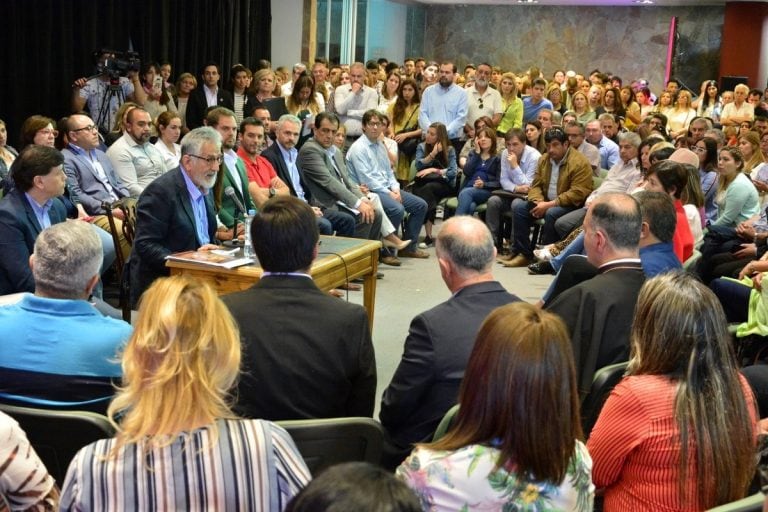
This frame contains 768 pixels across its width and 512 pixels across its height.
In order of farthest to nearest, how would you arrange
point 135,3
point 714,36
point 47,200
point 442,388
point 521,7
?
1. point 521,7
2. point 714,36
3. point 135,3
4. point 47,200
5. point 442,388

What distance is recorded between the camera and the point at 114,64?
7.96 metres

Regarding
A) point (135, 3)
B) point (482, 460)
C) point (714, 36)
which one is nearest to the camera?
point (482, 460)

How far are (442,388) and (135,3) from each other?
27.4ft

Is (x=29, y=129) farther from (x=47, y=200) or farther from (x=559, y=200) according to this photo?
(x=559, y=200)

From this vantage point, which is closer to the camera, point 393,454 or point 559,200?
point 393,454

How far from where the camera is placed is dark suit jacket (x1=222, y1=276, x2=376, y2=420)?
2477mm

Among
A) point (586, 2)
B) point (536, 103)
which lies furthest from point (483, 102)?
point (586, 2)

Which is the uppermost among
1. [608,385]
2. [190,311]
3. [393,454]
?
[190,311]

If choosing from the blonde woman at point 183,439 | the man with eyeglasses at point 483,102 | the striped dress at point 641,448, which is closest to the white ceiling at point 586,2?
the man with eyeglasses at point 483,102

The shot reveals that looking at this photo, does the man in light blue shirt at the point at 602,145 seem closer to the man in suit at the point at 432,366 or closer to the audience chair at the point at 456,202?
the audience chair at the point at 456,202

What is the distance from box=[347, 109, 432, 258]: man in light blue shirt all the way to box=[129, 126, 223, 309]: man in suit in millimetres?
2927

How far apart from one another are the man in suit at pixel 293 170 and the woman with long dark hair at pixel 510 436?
4.50m

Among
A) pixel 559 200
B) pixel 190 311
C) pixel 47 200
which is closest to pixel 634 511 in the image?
pixel 190 311

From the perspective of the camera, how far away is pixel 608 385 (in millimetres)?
2670
